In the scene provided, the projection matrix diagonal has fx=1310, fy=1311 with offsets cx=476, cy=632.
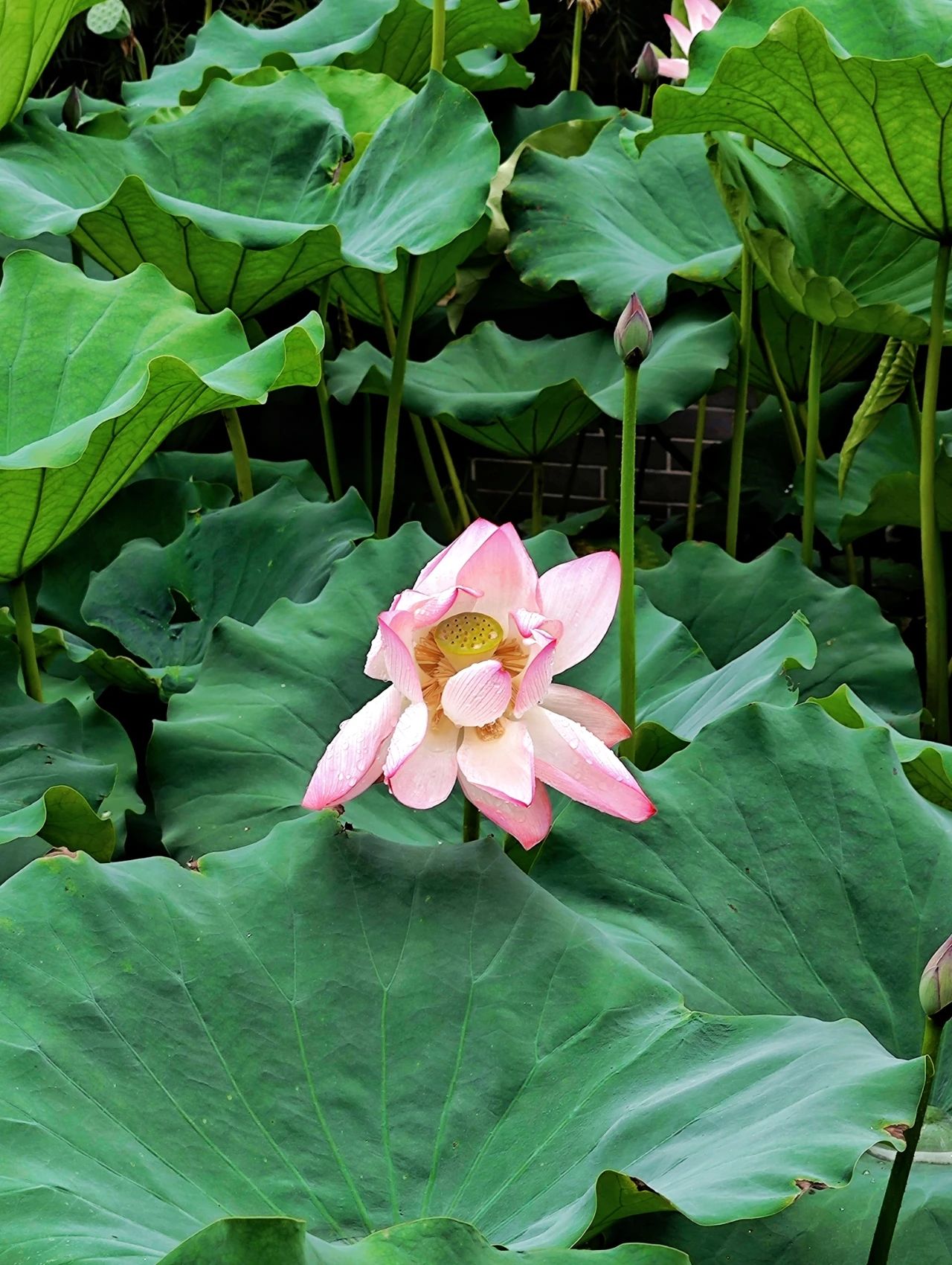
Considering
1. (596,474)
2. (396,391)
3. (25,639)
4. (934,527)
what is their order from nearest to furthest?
(25,639)
(934,527)
(396,391)
(596,474)

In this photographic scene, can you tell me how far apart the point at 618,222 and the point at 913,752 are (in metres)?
0.96

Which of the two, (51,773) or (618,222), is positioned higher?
(618,222)

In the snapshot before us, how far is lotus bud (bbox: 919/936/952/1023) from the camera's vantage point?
523mm

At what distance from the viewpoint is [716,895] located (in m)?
0.78

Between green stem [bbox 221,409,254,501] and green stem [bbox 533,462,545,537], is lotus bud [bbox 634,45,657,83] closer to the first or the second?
green stem [bbox 533,462,545,537]

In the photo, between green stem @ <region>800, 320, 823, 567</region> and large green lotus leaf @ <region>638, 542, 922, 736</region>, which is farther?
green stem @ <region>800, 320, 823, 567</region>

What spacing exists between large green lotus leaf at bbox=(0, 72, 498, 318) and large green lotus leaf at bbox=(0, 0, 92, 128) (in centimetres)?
5

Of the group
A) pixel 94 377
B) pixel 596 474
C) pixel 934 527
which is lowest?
pixel 596 474

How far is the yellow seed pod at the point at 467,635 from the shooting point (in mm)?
679

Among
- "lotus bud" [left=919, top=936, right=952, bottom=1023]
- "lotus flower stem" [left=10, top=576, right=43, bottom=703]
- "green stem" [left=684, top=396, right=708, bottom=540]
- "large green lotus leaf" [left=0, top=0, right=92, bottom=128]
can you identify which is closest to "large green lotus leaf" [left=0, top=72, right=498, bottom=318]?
"large green lotus leaf" [left=0, top=0, right=92, bottom=128]

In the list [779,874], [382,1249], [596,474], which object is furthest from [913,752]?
[596,474]

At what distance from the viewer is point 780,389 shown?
1787mm

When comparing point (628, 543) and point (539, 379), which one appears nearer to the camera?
point (628, 543)

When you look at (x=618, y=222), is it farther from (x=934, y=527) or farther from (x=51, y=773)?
(x=51, y=773)
